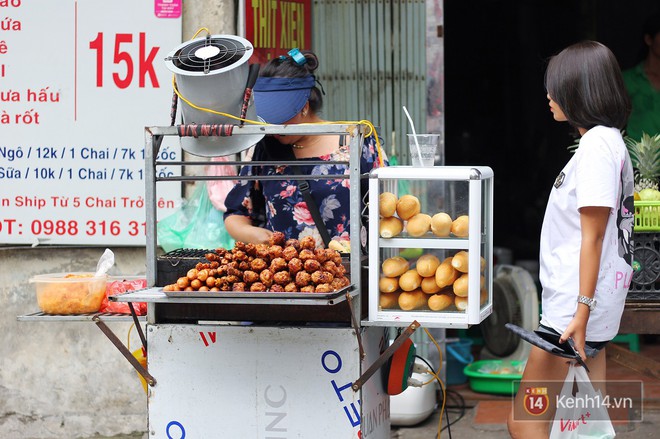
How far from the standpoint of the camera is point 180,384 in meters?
3.70

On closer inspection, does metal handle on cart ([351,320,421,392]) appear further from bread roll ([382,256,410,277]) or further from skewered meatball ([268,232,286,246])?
skewered meatball ([268,232,286,246])

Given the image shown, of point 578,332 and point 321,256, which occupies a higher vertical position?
point 321,256

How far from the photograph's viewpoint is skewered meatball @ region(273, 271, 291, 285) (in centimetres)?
334

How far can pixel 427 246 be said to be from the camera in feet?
11.4

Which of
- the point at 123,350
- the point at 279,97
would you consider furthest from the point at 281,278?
the point at 279,97

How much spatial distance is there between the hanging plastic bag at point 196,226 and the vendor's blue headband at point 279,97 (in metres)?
1.36

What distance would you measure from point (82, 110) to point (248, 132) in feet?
7.75

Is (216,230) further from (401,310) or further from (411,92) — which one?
(401,310)

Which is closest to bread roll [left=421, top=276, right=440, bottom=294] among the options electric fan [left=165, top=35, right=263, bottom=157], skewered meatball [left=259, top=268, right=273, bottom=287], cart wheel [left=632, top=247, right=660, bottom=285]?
skewered meatball [left=259, top=268, right=273, bottom=287]

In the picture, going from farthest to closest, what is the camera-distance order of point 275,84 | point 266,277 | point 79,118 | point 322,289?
point 79,118
point 275,84
point 266,277
point 322,289

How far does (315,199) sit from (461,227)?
2.95 feet

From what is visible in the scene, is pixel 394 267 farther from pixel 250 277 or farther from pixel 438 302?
pixel 250 277

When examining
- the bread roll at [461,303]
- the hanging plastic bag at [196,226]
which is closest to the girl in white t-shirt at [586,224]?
the bread roll at [461,303]

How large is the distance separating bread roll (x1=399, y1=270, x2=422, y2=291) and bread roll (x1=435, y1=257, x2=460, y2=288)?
0.07 meters
